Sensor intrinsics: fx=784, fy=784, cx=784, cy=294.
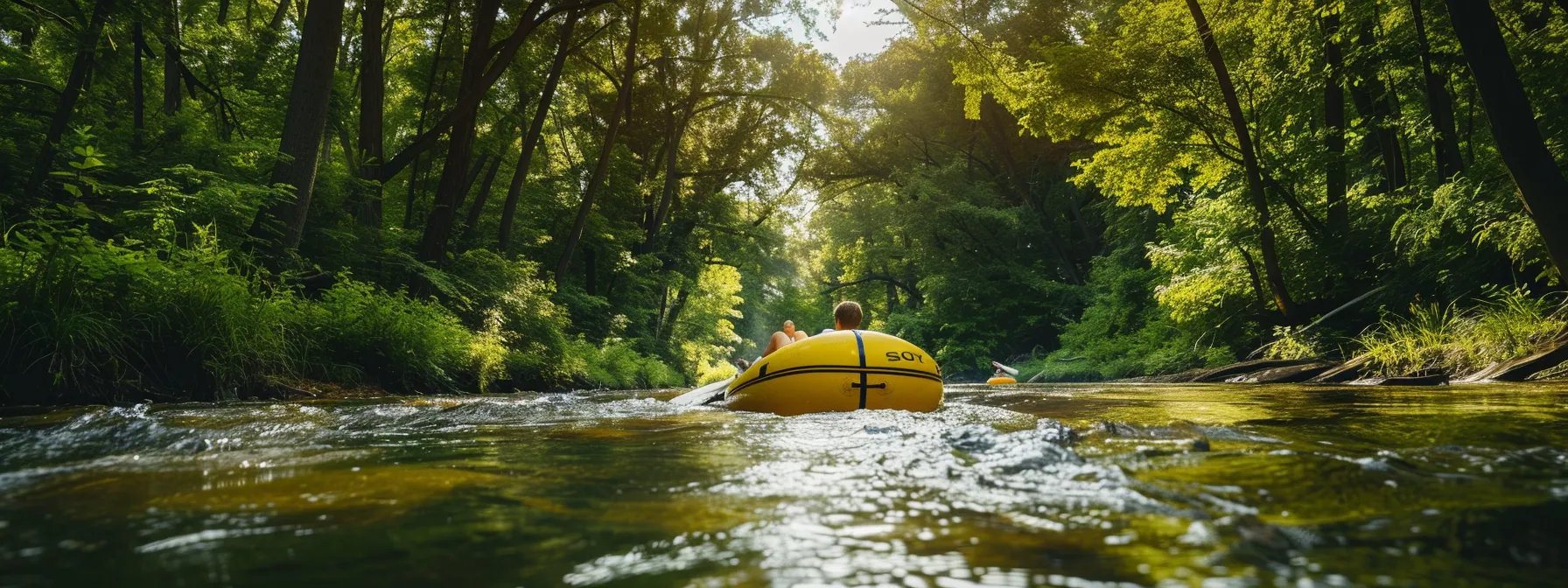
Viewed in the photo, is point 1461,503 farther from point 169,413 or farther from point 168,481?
point 169,413

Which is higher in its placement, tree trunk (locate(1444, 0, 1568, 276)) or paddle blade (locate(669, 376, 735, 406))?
tree trunk (locate(1444, 0, 1568, 276))

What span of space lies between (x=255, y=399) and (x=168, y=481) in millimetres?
4836

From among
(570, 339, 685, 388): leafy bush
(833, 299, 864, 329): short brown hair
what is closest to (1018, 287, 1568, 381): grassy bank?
(833, 299, 864, 329): short brown hair

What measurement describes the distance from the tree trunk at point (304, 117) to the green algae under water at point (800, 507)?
5355 mm

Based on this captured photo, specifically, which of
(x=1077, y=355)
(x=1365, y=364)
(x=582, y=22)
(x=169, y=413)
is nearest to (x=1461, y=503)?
(x=169, y=413)

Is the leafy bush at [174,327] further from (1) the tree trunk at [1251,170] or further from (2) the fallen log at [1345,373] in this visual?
(1) the tree trunk at [1251,170]

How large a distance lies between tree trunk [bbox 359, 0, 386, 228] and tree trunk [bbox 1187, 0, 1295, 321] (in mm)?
12717

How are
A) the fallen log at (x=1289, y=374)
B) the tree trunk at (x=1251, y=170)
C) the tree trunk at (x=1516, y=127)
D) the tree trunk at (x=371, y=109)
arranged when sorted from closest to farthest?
the tree trunk at (x=1516, y=127) < the fallen log at (x=1289, y=374) < the tree trunk at (x=371, y=109) < the tree trunk at (x=1251, y=170)

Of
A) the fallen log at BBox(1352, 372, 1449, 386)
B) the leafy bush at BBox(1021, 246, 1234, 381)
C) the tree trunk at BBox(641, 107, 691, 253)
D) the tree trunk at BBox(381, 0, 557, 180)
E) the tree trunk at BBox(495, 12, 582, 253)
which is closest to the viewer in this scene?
the fallen log at BBox(1352, 372, 1449, 386)

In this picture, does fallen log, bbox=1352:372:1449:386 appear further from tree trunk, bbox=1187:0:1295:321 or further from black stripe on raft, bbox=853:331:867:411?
black stripe on raft, bbox=853:331:867:411

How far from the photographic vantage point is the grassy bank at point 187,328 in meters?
5.01

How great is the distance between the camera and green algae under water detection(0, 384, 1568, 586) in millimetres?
1296

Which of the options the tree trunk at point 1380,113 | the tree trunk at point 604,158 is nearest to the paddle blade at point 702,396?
the tree trunk at point 1380,113

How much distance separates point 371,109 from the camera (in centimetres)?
1220
